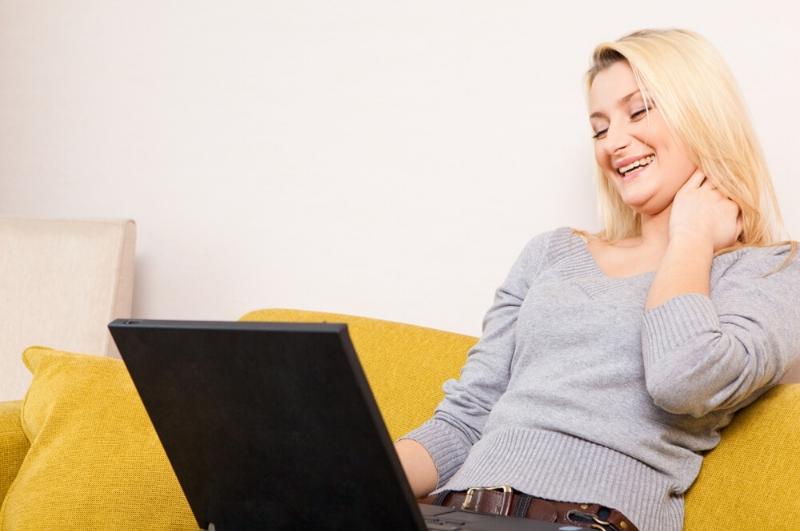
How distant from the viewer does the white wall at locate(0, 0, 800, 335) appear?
1877 millimetres

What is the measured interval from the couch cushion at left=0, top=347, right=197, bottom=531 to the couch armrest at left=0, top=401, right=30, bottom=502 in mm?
32

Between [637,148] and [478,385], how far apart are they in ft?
1.40

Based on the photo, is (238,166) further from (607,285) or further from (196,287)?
(607,285)

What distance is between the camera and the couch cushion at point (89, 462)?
1.48 m

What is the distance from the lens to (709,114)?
1.45 metres

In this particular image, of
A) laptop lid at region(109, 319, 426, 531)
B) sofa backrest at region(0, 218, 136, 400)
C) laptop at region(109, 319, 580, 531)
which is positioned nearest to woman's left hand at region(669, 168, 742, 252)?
laptop at region(109, 319, 580, 531)

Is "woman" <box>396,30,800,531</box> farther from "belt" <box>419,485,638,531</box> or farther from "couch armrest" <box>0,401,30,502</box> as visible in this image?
"couch armrest" <box>0,401,30,502</box>

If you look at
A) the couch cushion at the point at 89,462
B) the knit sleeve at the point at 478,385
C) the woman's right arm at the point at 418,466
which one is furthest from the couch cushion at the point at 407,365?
the couch cushion at the point at 89,462

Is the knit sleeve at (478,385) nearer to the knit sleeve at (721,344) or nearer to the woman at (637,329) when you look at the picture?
the woman at (637,329)

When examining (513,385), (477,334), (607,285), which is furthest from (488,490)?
(477,334)

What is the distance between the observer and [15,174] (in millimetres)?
2885

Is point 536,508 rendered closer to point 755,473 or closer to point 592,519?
point 592,519

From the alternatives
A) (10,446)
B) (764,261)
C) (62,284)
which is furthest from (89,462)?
(764,261)

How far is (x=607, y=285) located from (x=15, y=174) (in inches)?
78.9
